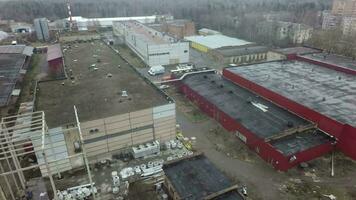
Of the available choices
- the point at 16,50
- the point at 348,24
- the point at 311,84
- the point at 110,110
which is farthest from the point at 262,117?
the point at 348,24

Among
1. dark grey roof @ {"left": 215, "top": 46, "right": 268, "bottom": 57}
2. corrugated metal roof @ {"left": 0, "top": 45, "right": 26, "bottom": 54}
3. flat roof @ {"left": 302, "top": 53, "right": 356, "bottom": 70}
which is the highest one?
corrugated metal roof @ {"left": 0, "top": 45, "right": 26, "bottom": 54}

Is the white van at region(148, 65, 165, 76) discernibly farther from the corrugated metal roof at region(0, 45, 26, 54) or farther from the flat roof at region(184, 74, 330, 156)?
the corrugated metal roof at region(0, 45, 26, 54)

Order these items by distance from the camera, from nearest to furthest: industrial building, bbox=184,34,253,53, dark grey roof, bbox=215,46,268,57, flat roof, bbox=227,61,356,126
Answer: flat roof, bbox=227,61,356,126 < dark grey roof, bbox=215,46,268,57 < industrial building, bbox=184,34,253,53

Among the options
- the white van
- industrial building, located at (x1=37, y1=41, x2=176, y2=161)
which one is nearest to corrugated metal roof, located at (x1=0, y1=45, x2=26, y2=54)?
industrial building, located at (x1=37, y1=41, x2=176, y2=161)

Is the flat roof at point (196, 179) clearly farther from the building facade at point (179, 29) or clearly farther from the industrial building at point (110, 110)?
the building facade at point (179, 29)

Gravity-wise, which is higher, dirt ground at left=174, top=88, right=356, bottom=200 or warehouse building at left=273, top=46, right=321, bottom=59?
warehouse building at left=273, top=46, right=321, bottom=59

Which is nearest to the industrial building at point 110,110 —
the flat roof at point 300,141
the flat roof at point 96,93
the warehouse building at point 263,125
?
the flat roof at point 96,93

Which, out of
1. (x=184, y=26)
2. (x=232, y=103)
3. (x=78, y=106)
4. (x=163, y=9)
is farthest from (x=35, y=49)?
(x=163, y=9)
